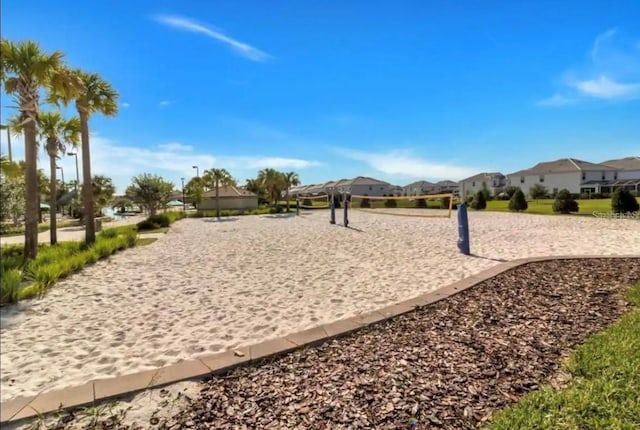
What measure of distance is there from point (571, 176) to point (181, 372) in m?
65.2

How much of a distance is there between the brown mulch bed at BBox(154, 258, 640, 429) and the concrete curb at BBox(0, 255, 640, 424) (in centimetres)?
A: 12

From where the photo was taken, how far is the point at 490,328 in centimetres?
382

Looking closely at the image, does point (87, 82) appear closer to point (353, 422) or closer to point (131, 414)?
point (131, 414)

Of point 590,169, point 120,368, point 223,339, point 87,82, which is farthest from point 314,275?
point 590,169

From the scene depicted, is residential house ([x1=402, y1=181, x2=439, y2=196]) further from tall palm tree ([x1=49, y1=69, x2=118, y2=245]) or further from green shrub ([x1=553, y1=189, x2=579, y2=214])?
tall palm tree ([x1=49, y1=69, x2=118, y2=245])

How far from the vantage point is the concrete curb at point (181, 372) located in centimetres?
240

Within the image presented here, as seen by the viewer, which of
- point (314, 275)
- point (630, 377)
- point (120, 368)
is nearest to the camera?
point (630, 377)

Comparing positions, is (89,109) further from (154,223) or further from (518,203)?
(518,203)

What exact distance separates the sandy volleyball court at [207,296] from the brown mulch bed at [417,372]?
82cm

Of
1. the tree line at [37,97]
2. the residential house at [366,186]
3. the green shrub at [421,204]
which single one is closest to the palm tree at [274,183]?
the green shrub at [421,204]

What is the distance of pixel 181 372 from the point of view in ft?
9.74

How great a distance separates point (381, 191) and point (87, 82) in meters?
60.4

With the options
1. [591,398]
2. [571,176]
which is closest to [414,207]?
[591,398]

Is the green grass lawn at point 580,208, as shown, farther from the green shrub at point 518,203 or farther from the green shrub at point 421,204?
the green shrub at point 421,204
